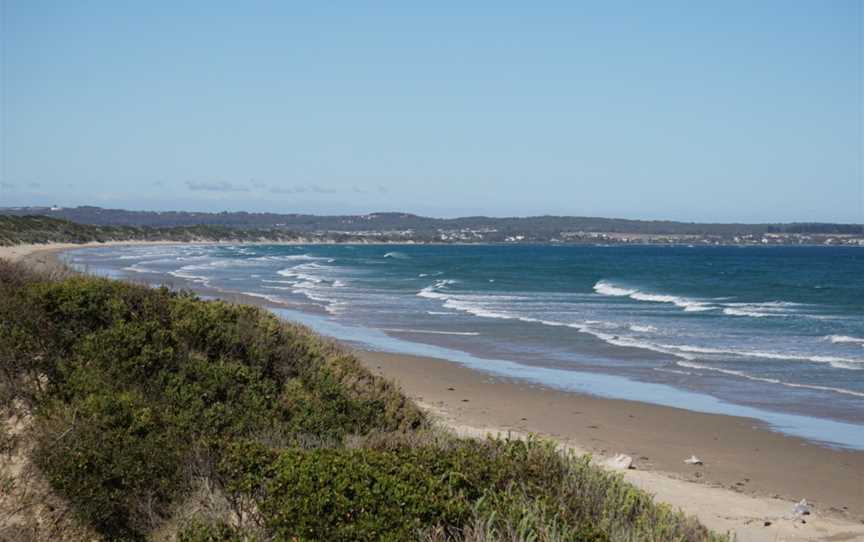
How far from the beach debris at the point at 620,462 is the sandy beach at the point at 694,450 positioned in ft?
0.44

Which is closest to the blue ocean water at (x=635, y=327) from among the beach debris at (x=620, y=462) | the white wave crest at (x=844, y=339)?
the white wave crest at (x=844, y=339)

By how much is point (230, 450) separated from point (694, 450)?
8919 mm

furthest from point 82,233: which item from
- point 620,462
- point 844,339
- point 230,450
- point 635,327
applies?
point 230,450

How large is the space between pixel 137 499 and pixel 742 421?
463 inches

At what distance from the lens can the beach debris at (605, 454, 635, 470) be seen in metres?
11.9

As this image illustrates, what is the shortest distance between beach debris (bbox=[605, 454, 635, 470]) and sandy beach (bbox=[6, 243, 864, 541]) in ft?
0.44

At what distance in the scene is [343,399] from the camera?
9344 millimetres

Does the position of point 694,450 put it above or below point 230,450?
below

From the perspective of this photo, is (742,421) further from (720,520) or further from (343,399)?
(343,399)

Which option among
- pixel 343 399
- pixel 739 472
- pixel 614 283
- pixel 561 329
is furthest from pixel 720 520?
pixel 614 283

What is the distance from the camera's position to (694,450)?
13625 millimetres

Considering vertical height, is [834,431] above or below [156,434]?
below

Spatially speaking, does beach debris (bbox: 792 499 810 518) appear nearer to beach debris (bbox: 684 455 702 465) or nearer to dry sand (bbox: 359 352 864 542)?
dry sand (bbox: 359 352 864 542)

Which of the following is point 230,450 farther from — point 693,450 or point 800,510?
point 693,450
